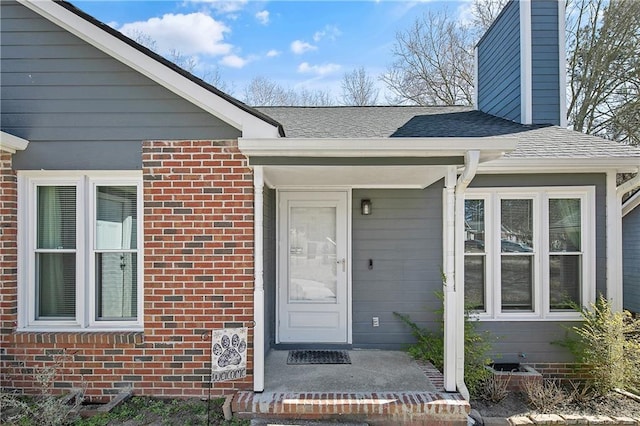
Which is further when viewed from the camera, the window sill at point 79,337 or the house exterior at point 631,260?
the house exterior at point 631,260

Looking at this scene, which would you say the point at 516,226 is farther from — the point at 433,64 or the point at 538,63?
the point at 433,64

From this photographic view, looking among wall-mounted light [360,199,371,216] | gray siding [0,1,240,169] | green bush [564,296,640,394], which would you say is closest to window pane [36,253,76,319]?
gray siding [0,1,240,169]

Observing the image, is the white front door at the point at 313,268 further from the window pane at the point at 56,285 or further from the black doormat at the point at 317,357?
the window pane at the point at 56,285

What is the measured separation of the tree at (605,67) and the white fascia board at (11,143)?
1397cm

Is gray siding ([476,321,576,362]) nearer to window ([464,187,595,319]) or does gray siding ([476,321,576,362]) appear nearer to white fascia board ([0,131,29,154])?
window ([464,187,595,319])

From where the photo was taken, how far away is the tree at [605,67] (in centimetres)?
1062

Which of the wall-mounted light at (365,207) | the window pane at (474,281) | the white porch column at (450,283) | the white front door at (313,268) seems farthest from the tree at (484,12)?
the white porch column at (450,283)

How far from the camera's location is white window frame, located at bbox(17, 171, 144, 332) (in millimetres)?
4004

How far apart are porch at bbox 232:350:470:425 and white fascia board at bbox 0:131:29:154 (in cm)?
347

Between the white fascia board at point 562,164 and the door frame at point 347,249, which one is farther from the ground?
the white fascia board at point 562,164

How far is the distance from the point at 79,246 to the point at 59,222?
1.24ft

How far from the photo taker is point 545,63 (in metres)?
6.18

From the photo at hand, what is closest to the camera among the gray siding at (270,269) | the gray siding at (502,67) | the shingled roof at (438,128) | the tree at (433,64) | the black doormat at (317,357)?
the black doormat at (317,357)

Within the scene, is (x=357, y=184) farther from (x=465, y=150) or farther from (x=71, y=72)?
(x=71, y=72)
